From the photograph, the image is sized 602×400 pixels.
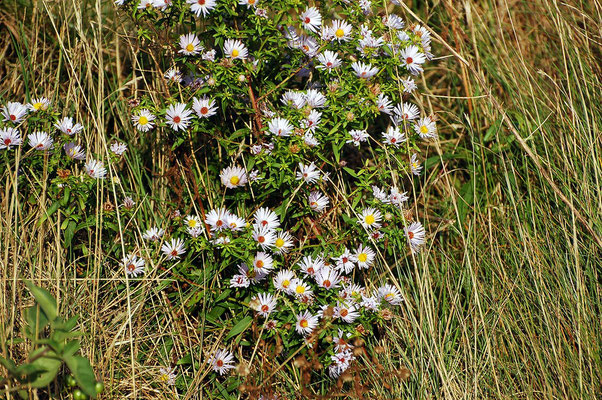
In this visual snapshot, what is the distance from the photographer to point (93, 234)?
8.45 feet

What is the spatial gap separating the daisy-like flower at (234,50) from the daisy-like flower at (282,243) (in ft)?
2.33

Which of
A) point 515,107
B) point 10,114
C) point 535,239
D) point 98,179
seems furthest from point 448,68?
point 10,114

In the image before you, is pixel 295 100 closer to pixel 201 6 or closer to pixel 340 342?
pixel 201 6

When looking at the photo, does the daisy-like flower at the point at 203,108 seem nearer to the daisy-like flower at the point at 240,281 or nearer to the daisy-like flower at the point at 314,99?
the daisy-like flower at the point at 314,99

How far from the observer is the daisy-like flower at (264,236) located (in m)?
2.26

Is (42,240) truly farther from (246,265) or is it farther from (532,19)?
(532,19)

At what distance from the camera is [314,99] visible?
2361 millimetres

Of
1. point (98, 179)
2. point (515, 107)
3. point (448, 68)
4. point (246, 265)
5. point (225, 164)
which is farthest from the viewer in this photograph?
point (448, 68)

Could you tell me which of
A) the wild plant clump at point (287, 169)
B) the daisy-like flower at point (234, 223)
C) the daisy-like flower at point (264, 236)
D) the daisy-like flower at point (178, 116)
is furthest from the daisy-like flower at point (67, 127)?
the daisy-like flower at point (264, 236)

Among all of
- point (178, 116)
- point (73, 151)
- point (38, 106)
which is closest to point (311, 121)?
point (178, 116)

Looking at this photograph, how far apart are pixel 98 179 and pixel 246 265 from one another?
2.38 feet

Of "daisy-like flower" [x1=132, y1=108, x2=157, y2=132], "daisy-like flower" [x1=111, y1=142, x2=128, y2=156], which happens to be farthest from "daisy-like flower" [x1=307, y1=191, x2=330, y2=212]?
"daisy-like flower" [x1=111, y1=142, x2=128, y2=156]

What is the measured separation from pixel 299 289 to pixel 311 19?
1076 millimetres

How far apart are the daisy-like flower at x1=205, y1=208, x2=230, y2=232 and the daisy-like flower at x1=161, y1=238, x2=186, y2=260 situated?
0.49ft
